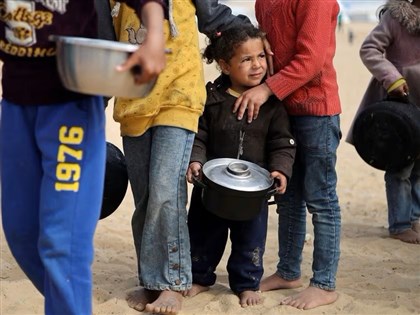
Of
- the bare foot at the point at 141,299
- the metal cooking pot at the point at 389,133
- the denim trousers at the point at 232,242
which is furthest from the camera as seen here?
the metal cooking pot at the point at 389,133

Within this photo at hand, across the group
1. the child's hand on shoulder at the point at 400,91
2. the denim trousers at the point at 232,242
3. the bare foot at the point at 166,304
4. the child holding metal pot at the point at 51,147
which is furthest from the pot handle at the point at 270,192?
the child's hand on shoulder at the point at 400,91

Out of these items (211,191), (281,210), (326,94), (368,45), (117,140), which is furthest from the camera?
(117,140)

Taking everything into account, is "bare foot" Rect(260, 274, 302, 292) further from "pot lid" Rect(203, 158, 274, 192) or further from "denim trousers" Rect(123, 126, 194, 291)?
"pot lid" Rect(203, 158, 274, 192)

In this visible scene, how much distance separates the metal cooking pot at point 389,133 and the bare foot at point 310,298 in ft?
4.04

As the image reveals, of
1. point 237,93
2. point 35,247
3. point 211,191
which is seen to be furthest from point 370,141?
point 35,247

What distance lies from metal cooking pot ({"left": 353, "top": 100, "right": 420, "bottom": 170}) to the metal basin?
297 centimetres

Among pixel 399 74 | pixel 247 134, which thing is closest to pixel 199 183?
pixel 247 134

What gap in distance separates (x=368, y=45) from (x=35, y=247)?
3.55 metres

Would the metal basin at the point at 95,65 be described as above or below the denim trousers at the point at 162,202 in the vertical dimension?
above

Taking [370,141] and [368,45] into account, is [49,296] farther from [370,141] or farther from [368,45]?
[368,45]

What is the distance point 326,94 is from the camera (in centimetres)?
459

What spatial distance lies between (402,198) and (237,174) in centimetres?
247

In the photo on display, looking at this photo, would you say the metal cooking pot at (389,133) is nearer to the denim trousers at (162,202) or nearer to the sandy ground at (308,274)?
the sandy ground at (308,274)

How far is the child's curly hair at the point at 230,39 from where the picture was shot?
178 inches
